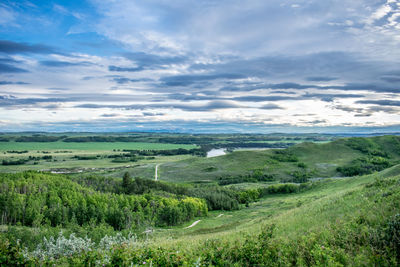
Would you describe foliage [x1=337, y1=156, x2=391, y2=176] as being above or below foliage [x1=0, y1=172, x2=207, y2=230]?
below

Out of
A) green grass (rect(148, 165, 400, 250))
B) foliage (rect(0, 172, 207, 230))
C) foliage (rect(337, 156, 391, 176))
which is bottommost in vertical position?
foliage (rect(337, 156, 391, 176))

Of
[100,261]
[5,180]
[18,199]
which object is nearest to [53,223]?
[18,199]

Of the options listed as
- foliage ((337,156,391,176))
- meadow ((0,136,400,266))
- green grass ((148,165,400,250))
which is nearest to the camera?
meadow ((0,136,400,266))

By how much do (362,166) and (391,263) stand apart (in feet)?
656

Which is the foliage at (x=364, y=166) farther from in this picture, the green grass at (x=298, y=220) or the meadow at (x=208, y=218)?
the green grass at (x=298, y=220)

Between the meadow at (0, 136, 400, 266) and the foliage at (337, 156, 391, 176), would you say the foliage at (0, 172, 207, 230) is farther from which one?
the foliage at (337, 156, 391, 176)

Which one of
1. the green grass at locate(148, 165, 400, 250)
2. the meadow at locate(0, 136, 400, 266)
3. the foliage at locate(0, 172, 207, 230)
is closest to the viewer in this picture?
the meadow at locate(0, 136, 400, 266)

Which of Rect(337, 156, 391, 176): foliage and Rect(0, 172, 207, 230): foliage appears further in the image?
Rect(337, 156, 391, 176): foliage

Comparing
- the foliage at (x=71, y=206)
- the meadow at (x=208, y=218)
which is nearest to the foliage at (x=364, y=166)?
the meadow at (x=208, y=218)

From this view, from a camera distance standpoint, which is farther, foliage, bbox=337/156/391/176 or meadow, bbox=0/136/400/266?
foliage, bbox=337/156/391/176

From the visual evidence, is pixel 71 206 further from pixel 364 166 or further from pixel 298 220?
pixel 364 166

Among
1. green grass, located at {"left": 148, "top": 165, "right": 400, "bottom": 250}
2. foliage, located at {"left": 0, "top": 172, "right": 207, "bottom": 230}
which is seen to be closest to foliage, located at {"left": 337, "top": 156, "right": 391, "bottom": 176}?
green grass, located at {"left": 148, "top": 165, "right": 400, "bottom": 250}

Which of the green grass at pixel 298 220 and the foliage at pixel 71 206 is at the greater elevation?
the green grass at pixel 298 220

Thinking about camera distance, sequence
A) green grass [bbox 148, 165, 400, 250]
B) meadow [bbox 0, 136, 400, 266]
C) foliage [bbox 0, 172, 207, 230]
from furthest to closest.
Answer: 1. foliage [bbox 0, 172, 207, 230]
2. green grass [bbox 148, 165, 400, 250]
3. meadow [bbox 0, 136, 400, 266]
